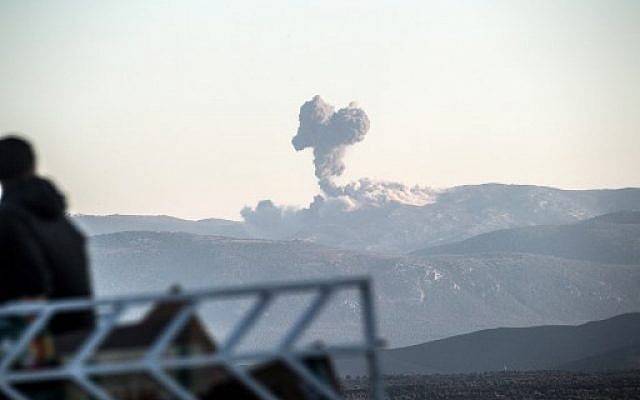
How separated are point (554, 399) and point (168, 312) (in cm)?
5927

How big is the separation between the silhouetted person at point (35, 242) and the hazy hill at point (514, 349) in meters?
121

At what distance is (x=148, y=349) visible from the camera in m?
4.25

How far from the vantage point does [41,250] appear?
4820 millimetres

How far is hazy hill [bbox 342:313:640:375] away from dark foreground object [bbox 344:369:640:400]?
4129 cm

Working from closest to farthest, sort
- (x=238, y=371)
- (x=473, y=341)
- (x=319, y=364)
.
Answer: (x=238, y=371) → (x=319, y=364) → (x=473, y=341)

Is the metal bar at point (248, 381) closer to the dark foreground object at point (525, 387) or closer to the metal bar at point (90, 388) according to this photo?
the metal bar at point (90, 388)

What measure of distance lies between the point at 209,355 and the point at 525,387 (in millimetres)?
67853

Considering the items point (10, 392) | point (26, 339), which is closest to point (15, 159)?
point (26, 339)

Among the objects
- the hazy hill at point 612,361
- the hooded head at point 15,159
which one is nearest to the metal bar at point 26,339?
the hooded head at point 15,159

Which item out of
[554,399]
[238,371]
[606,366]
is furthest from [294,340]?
[606,366]

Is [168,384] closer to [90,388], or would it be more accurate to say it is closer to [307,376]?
[90,388]

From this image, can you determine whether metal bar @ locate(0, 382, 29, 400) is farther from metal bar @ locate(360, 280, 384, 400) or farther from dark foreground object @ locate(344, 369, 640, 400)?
dark foreground object @ locate(344, 369, 640, 400)

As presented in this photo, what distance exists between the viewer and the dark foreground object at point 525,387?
64.6 metres

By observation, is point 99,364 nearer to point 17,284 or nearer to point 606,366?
point 17,284
